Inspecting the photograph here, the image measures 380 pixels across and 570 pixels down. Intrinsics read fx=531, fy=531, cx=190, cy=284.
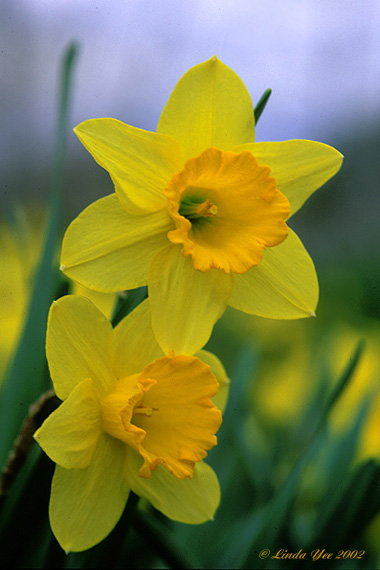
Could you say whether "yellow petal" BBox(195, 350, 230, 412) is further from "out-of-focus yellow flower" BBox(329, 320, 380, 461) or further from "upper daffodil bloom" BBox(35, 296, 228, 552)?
"out-of-focus yellow flower" BBox(329, 320, 380, 461)

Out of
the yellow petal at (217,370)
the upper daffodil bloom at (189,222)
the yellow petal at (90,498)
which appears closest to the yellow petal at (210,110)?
the upper daffodil bloom at (189,222)

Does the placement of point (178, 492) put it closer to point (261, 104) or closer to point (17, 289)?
point (261, 104)

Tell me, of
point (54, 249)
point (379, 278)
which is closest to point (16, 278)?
point (54, 249)

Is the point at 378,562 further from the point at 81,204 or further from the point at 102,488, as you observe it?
the point at 81,204

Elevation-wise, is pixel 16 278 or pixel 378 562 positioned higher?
pixel 16 278

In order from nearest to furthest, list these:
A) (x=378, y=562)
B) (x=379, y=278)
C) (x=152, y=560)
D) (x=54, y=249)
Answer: (x=54, y=249)
(x=152, y=560)
(x=378, y=562)
(x=379, y=278)
